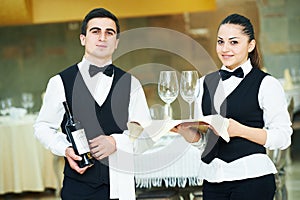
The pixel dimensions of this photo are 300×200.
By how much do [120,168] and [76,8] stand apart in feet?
22.6

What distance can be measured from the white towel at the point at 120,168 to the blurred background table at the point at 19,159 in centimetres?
483

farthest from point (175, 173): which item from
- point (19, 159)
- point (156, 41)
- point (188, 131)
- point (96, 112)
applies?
point (156, 41)

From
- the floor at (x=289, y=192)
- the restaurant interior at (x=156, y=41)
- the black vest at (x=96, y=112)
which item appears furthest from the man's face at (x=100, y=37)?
the restaurant interior at (x=156, y=41)

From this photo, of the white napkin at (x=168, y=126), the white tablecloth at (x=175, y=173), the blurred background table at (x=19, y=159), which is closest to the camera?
the white napkin at (x=168, y=126)

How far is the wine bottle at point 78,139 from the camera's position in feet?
7.72

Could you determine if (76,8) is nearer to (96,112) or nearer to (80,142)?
(96,112)

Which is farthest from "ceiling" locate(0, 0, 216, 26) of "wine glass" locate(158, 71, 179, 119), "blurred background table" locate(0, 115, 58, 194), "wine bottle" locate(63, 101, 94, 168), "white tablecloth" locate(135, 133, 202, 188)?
"wine bottle" locate(63, 101, 94, 168)

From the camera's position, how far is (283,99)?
2.47 meters

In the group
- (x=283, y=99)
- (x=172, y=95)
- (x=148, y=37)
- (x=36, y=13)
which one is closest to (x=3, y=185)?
(x=36, y=13)

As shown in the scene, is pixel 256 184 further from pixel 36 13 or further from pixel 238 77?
pixel 36 13

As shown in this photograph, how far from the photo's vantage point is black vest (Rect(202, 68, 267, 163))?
2467 mm

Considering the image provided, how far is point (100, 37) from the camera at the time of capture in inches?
96.2

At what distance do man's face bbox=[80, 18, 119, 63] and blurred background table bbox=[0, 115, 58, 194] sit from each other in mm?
4839

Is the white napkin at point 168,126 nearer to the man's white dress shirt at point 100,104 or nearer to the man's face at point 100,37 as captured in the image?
the man's white dress shirt at point 100,104
